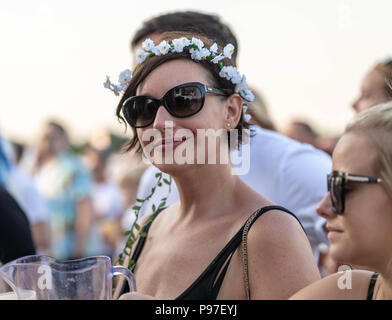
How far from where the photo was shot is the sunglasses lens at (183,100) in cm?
189

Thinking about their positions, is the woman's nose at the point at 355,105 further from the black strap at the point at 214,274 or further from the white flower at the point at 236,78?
the black strap at the point at 214,274

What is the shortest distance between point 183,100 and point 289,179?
1.08m

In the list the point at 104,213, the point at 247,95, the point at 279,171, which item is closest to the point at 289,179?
the point at 279,171

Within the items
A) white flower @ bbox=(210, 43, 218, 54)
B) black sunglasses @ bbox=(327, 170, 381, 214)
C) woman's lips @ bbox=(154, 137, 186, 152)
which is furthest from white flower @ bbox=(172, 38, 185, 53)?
black sunglasses @ bbox=(327, 170, 381, 214)

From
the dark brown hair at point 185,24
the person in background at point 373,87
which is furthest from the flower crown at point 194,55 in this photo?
the person in background at point 373,87

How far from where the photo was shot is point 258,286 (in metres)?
1.68

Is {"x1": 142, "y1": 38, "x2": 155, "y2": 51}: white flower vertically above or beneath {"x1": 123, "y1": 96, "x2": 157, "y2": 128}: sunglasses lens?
above

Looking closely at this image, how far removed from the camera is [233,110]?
2.09 metres

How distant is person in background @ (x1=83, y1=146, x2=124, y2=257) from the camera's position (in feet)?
21.1

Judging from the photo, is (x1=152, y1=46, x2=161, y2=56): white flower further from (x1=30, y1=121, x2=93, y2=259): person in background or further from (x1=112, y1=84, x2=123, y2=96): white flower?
(x1=30, y1=121, x2=93, y2=259): person in background

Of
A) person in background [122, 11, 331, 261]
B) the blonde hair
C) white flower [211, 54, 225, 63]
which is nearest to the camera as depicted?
the blonde hair

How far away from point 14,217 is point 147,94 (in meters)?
0.91

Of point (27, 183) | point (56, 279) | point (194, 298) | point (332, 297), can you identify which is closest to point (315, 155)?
point (194, 298)

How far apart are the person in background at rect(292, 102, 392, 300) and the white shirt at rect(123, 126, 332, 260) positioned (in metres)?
1.31
